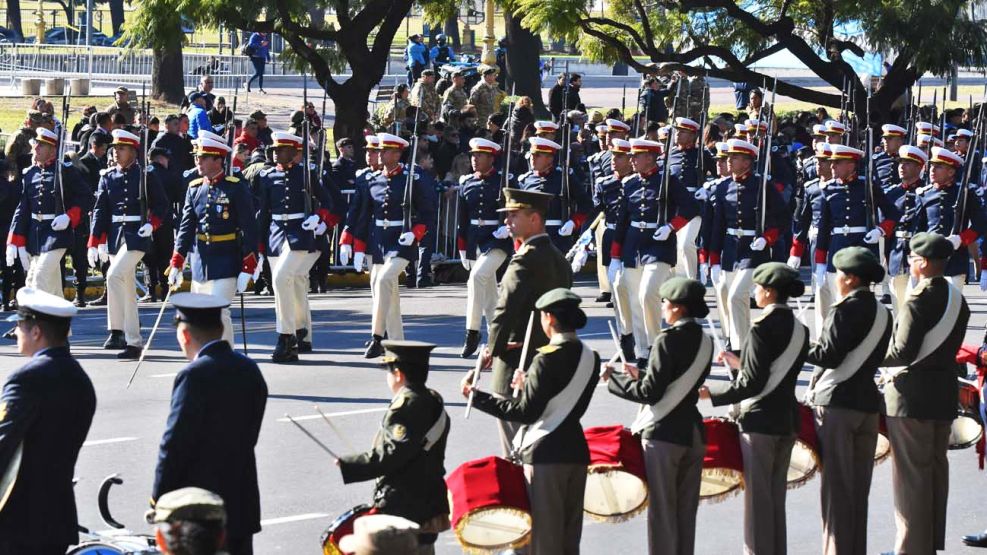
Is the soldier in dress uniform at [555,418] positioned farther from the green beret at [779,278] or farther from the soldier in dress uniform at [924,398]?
the soldier in dress uniform at [924,398]

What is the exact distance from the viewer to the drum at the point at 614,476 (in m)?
8.84

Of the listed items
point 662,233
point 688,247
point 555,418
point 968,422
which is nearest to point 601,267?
point 688,247

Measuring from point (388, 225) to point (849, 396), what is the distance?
7.17 metres

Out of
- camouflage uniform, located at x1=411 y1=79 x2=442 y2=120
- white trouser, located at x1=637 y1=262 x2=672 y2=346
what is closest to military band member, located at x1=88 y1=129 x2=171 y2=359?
white trouser, located at x1=637 y1=262 x2=672 y2=346

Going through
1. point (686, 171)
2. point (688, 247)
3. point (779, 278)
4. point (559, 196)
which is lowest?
point (688, 247)

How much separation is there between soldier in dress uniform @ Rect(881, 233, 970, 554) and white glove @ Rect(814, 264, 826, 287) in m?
5.96

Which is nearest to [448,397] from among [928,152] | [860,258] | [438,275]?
[860,258]

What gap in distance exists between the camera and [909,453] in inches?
390

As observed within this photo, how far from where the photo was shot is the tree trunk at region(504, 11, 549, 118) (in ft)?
113

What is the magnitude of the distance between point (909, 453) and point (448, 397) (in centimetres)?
486

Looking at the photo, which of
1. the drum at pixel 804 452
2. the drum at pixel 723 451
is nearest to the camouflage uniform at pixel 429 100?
the drum at pixel 804 452

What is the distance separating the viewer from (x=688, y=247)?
18031mm

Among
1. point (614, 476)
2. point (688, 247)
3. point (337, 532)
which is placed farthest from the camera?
point (688, 247)

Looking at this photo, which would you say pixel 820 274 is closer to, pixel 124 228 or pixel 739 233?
pixel 739 233
